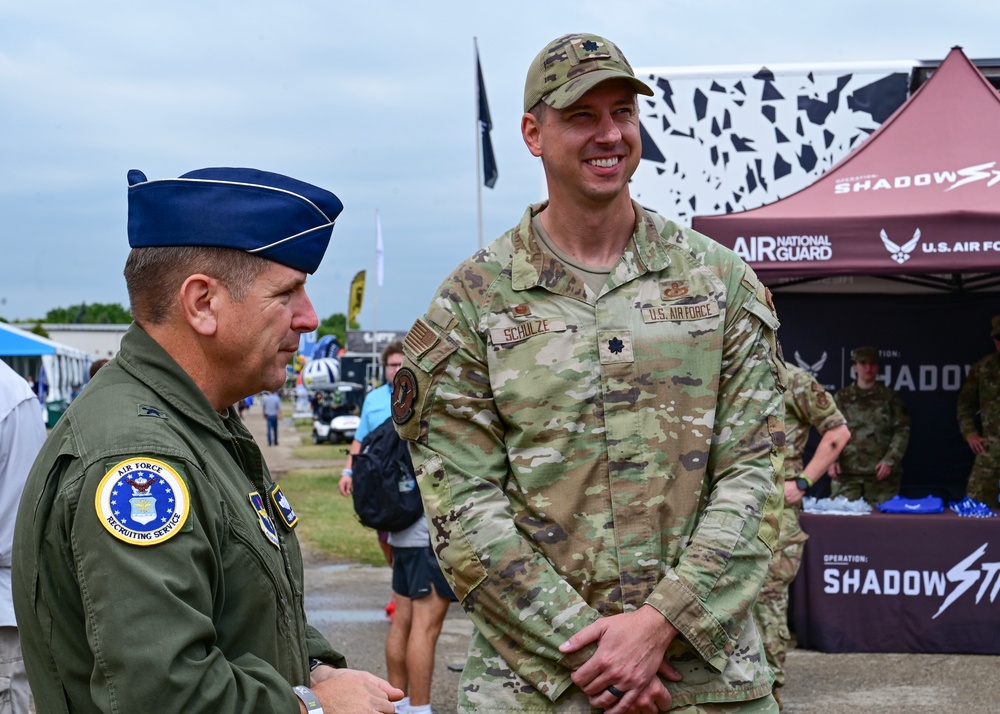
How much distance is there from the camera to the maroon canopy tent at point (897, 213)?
657 centimetres

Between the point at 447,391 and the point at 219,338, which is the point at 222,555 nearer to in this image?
the point at 219,338

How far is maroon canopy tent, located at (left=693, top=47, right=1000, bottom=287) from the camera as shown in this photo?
6574 millimetres

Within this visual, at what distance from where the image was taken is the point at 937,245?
6.59 metres

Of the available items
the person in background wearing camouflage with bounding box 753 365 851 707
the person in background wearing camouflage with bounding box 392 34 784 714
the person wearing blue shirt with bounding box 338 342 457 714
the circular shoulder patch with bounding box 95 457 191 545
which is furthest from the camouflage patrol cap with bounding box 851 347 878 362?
the circular shoulder patch with bounding box 95 457 191 545

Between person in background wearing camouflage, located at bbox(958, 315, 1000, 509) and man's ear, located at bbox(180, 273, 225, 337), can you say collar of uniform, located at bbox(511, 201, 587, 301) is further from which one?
person in background wearing camouflage, located at bbox(958, 315, 1000, 509)

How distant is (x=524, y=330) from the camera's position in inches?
100

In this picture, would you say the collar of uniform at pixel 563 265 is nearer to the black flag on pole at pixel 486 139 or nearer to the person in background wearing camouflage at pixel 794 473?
the person in background wearing camouflage at pixel 794 473

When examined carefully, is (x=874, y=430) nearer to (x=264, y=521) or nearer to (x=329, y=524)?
(x=329, y=524)

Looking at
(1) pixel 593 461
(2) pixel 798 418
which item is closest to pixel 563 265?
(1) pixel 593 461

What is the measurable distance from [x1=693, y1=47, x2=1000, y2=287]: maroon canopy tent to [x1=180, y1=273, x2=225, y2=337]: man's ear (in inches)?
204

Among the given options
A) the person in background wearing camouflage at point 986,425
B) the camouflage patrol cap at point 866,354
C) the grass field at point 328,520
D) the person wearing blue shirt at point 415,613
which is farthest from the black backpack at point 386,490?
the person in background wearing camouflage at point 986,425

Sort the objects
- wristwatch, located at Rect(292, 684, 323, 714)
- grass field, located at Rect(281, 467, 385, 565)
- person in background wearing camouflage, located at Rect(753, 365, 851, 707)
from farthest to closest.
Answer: grass field, located at Rect(281, 467, 385, 565) → person in background wearing camouflage, located at Rect(753, 365, 851, 707) → wristwatch, located at Rect(292, 684, 323, 714)

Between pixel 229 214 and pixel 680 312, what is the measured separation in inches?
45.1

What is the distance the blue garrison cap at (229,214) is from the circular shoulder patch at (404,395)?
652 millimetres
